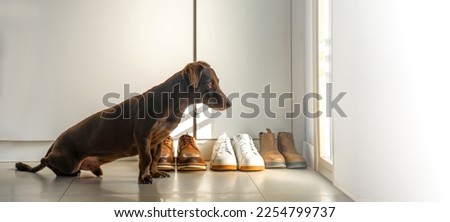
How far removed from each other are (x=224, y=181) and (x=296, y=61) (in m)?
0.34

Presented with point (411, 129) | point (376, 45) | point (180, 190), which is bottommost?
point (180, 190)

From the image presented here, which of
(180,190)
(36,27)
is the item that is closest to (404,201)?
(180,190)

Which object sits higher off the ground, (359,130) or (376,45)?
(376,45)

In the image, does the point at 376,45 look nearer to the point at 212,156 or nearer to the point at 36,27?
the point at 212,156

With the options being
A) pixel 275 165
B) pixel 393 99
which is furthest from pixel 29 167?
pixel 393 99

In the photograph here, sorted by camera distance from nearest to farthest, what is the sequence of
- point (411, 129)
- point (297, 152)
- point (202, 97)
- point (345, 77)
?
point (411, 129) → point (345, 77) → point (202, 97) → point (297, 152)

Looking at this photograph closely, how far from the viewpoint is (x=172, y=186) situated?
855 millimetres

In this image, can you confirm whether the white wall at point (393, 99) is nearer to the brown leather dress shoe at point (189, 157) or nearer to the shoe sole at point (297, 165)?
the shoe sole at point (297, 165)

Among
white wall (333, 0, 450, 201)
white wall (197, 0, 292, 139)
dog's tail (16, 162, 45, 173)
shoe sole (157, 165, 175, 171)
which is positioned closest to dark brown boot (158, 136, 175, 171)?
shoe sole (157, 165, 175, 171)

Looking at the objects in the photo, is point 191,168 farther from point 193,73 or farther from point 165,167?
point 193,73

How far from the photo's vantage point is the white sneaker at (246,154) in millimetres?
1022

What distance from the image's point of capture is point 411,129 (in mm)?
541

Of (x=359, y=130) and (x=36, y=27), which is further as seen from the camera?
(x=36, y=27)

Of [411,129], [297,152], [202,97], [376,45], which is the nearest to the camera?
[411,129]
